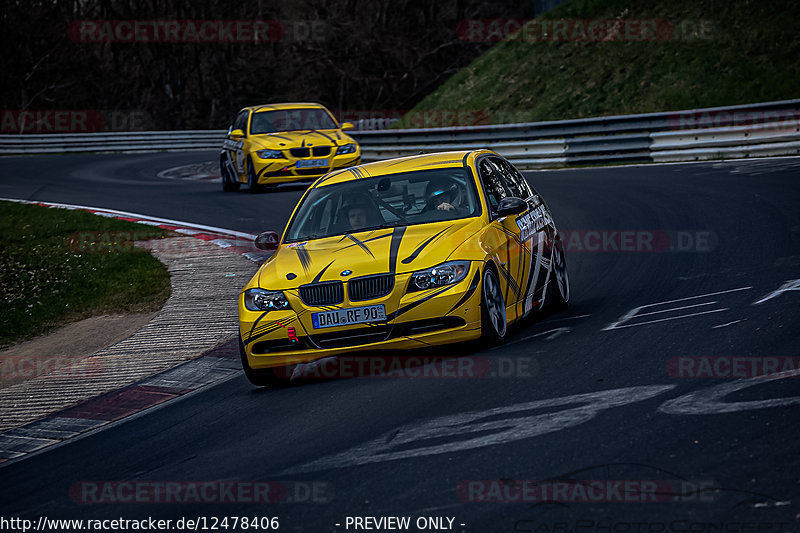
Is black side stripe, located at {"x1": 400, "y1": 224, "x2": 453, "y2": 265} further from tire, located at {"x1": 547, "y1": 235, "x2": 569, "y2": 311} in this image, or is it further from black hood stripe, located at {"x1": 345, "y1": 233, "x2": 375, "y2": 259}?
tire, located at {"x1": 547, "y1": 235, "x2": 569, "y2": 311}

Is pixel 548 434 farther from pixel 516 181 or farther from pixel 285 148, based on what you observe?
pixel 285 148

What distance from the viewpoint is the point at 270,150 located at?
2130 centimetres

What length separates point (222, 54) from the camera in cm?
5294

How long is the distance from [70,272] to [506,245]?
25.1ft

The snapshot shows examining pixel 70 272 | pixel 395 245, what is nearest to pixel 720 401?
Result: pixel 395 245

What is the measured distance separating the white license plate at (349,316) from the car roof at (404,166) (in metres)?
1.91

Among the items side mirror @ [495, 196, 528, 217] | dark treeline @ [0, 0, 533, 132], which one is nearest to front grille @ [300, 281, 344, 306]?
side mirror @ [495, 196, 528, 217]

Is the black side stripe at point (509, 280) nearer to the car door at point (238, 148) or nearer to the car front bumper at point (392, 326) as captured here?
the car front bumper at point (392, 326)

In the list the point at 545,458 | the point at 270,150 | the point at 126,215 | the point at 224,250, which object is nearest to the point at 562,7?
the point at 270,150

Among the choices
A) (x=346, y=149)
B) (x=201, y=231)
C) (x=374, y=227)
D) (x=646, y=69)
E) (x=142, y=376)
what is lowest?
(x=142, y=376)

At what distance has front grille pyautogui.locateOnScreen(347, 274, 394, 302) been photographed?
7.63 meters

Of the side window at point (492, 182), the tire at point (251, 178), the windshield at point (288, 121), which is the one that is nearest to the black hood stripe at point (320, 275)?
the side window at point (492, 182)

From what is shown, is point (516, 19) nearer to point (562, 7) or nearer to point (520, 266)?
point (562, 7)

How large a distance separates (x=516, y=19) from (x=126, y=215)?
1400 inches
